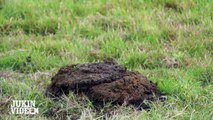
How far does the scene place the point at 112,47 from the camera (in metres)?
5.69

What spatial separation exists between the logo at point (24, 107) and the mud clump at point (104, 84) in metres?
0.24

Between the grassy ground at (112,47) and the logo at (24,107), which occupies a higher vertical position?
the grassy ground at (112,47)

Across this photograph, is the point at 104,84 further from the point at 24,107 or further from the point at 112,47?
the point at 112,47

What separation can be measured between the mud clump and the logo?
24 cm

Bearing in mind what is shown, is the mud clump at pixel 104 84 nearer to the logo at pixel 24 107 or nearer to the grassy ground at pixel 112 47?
the grassy ground at pixel 112 47

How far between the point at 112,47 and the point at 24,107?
5.41 feet

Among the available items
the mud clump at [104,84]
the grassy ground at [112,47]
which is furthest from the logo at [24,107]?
the mud clump at [104,84]

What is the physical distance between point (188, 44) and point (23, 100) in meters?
2.05

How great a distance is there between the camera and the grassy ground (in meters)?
4.36

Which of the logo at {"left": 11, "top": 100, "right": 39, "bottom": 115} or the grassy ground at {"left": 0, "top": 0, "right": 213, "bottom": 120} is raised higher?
the grassy ground at {"left": 0, "top": 0, "right": 213, "bottom": 120}

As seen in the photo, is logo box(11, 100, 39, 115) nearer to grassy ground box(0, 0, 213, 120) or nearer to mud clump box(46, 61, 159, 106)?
grassy ground box(0, 0, 213, 120)

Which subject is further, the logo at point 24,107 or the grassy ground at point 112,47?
the grassy ground at point 112,47

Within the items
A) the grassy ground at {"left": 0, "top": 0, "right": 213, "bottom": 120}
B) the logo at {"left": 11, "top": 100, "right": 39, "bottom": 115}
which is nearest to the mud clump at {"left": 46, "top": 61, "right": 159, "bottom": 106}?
the grassy ground at {"left": 0, "top": 0, "right": 213, "bottom": 120}

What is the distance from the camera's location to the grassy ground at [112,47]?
172 inches
